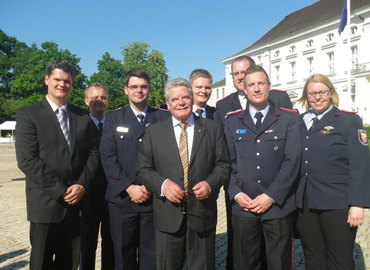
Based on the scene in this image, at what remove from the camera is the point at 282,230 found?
3535 millimetres

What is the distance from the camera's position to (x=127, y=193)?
13.0 ft

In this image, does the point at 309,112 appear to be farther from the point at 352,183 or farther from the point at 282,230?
the point at 282,230

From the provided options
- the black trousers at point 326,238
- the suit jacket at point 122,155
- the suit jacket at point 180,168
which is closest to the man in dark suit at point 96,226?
the suit jacket at point 122,155

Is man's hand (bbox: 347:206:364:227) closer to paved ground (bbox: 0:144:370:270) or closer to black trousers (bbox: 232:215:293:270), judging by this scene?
black trousers (bbox: 232:215:293:270)

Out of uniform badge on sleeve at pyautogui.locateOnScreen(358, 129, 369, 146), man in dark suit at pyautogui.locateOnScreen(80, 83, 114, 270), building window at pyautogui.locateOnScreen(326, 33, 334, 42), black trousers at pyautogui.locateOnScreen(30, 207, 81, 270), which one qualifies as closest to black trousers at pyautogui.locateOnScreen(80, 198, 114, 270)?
man in dark suit at pyautogui.locateOnScreen(80, 83, 114, 270)

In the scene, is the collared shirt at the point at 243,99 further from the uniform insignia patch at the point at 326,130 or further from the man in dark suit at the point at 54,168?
the man in dark suit at the point at 54,168

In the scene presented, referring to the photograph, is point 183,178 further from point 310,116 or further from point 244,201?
point 310,116

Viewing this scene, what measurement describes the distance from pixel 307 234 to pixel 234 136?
129cm

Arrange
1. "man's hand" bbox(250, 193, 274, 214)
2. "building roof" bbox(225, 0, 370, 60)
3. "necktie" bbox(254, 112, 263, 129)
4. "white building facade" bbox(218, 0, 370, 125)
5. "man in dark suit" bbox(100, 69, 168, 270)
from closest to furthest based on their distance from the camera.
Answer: "man's hand" bbox(250, 193, 274, 214)
"necktie" bbox(254, 112, 263, 129)
"man in dark suit" bbox(100, 69, 168, 270)
"white building facade" bbox(218, 0, 370, 125)
"building roof" bbox(225, 0, 370, 60)

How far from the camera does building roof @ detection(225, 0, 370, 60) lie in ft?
143

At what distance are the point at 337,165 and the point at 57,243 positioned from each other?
3.09 m

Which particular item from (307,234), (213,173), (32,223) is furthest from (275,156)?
(32,223)

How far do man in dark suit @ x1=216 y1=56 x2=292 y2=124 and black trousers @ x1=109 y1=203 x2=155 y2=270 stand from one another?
1648 millimetres

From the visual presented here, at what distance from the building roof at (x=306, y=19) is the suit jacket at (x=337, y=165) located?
40517mm
